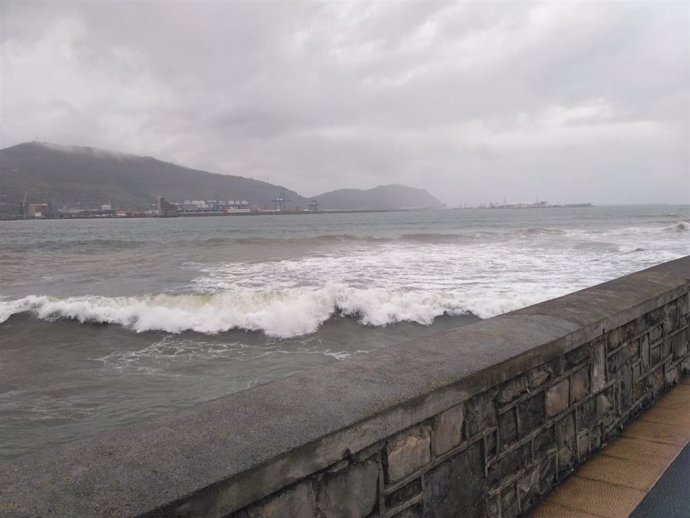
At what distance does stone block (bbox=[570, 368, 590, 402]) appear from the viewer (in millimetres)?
2764

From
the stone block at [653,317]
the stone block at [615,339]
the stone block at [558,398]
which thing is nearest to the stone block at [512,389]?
the stone block at [558,398]

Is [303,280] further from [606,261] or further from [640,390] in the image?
[640,390]

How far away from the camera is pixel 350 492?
172 cm

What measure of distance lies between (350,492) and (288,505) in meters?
0.24

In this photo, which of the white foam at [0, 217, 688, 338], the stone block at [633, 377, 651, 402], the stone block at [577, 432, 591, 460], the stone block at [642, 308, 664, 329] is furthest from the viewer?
the white foam at [0, 217, 688, 338]

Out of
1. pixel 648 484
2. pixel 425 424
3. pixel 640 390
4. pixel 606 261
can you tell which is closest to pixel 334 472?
pixel 425 424

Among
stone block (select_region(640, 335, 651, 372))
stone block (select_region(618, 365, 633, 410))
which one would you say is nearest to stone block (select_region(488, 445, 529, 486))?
stone block (select_region(618, 365, 633, 410))

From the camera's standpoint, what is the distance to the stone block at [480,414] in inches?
84.1

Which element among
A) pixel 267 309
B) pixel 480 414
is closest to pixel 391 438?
pixel 480 414

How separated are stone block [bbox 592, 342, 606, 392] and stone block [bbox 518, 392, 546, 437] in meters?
0.59

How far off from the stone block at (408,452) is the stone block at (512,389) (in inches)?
19.8

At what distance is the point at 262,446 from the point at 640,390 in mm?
2904

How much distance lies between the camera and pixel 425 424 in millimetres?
1956

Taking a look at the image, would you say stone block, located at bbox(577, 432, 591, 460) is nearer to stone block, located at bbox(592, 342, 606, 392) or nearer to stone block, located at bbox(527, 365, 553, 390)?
stone block, located at bbox(592, 342, 606, 392)
